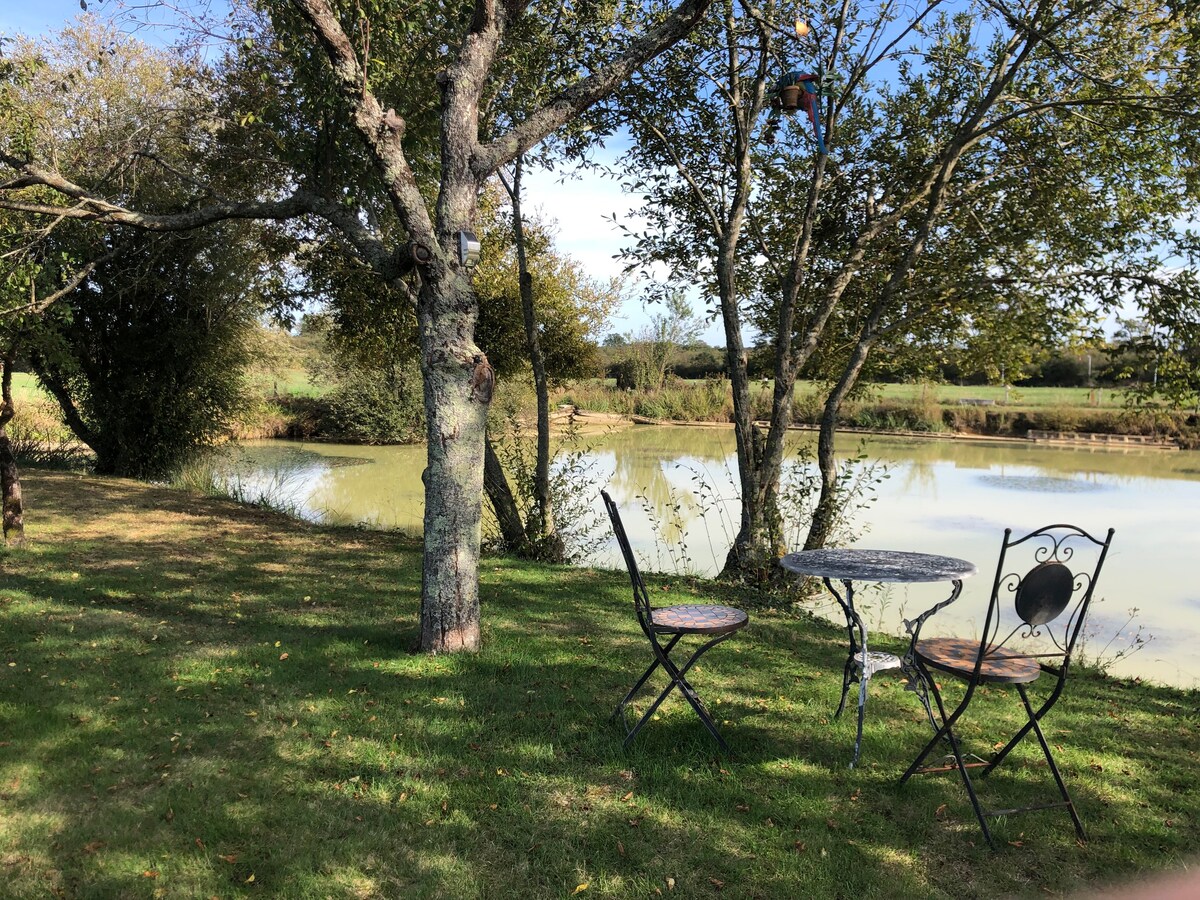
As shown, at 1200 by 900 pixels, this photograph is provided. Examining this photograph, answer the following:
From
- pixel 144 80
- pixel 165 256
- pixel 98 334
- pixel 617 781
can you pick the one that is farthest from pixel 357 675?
pixel 144 80

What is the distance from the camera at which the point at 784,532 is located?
814 centimetres

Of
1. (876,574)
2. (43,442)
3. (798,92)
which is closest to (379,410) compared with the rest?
(43,442)

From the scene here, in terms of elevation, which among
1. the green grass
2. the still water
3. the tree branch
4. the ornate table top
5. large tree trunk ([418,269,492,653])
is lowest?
the still water

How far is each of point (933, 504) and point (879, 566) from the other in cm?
1132

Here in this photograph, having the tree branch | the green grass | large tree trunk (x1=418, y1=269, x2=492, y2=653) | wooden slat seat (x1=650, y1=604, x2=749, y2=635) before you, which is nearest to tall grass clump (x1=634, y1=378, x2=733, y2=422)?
the green grass

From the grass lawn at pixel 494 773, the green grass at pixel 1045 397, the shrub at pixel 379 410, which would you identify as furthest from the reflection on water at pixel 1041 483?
the shrub at pixel 379 410

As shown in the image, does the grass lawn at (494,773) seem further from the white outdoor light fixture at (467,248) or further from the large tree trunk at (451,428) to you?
the white outdoor light fixture at (467,248)

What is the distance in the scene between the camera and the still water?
324 inches

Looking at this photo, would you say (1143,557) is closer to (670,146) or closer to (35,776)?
(670,146)

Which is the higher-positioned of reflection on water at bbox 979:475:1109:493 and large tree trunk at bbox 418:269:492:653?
large tree trunk at bbox 418:269:492:653

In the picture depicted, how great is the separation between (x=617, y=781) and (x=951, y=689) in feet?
8.16

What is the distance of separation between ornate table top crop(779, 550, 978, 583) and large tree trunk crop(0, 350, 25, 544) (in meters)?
7.21

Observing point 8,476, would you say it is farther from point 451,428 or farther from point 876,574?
point 876,574

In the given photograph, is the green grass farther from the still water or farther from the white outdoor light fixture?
the white outdoor light fixture
